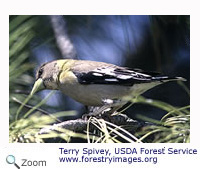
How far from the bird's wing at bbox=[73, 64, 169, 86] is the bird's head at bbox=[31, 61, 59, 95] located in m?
0.14

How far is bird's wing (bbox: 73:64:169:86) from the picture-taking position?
210 cm

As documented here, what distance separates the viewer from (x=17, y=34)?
5.52ft

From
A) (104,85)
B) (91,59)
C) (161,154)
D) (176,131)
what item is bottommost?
(161,154)

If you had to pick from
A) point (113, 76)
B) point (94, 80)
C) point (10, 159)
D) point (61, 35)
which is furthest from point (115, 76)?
point (10, 159)

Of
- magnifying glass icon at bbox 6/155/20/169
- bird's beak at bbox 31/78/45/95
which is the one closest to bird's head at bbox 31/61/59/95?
bird's beak at bbox 31/78/45/95

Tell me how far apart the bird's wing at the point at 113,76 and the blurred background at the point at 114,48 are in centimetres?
5

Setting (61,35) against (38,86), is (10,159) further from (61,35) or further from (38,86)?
(61,35)

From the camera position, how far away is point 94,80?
2211mm

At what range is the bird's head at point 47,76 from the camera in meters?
2.24

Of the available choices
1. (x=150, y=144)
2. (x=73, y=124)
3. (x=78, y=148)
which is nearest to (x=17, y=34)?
(x=73, y=124)

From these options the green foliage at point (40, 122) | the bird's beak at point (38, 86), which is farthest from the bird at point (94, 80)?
the green foliage at point (40, 122)

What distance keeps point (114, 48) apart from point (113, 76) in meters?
0.16

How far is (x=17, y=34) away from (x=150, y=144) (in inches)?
31.4

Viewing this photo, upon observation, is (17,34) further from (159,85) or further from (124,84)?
(159,85)
